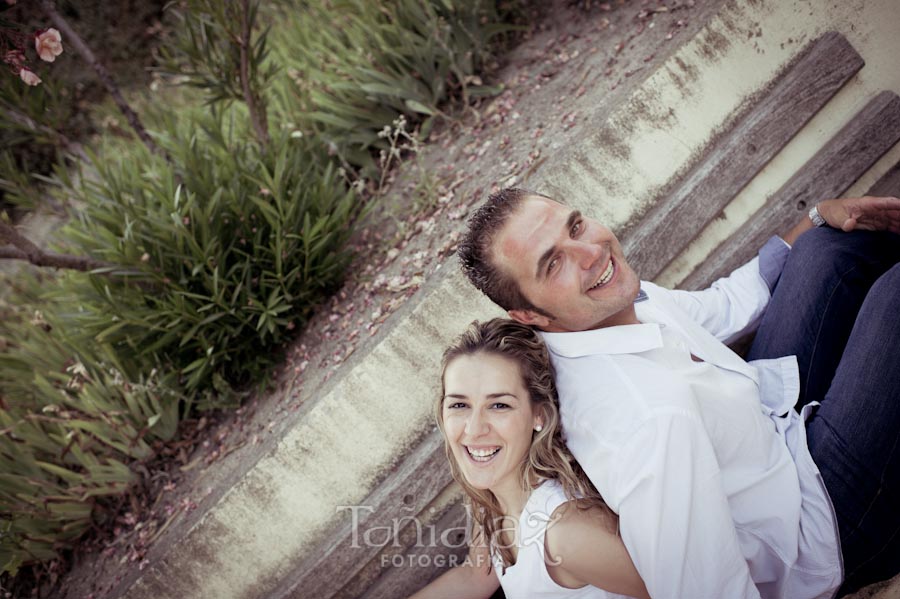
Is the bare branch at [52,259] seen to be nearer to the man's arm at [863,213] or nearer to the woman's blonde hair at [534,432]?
the woman's blonde hair at [534,432]

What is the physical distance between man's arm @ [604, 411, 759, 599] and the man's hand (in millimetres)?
1306

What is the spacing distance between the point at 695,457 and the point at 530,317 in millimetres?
646

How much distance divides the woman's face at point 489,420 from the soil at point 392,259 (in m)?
0.77

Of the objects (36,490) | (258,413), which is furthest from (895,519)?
(36,490)

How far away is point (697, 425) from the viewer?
163 cm

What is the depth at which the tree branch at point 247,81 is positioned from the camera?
3.31m

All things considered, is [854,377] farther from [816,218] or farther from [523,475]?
[523,475]

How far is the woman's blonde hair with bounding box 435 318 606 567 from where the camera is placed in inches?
75.4

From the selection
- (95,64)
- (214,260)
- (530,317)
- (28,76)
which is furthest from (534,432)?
(95,64)

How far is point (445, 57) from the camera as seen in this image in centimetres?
367

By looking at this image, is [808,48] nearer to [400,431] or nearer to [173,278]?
[400,431]

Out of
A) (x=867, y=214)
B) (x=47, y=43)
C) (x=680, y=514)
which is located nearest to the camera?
(x=680, y=514)

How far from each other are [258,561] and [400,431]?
792 millimetres

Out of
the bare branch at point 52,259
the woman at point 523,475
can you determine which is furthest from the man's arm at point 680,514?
the bare branch at point 52,259
